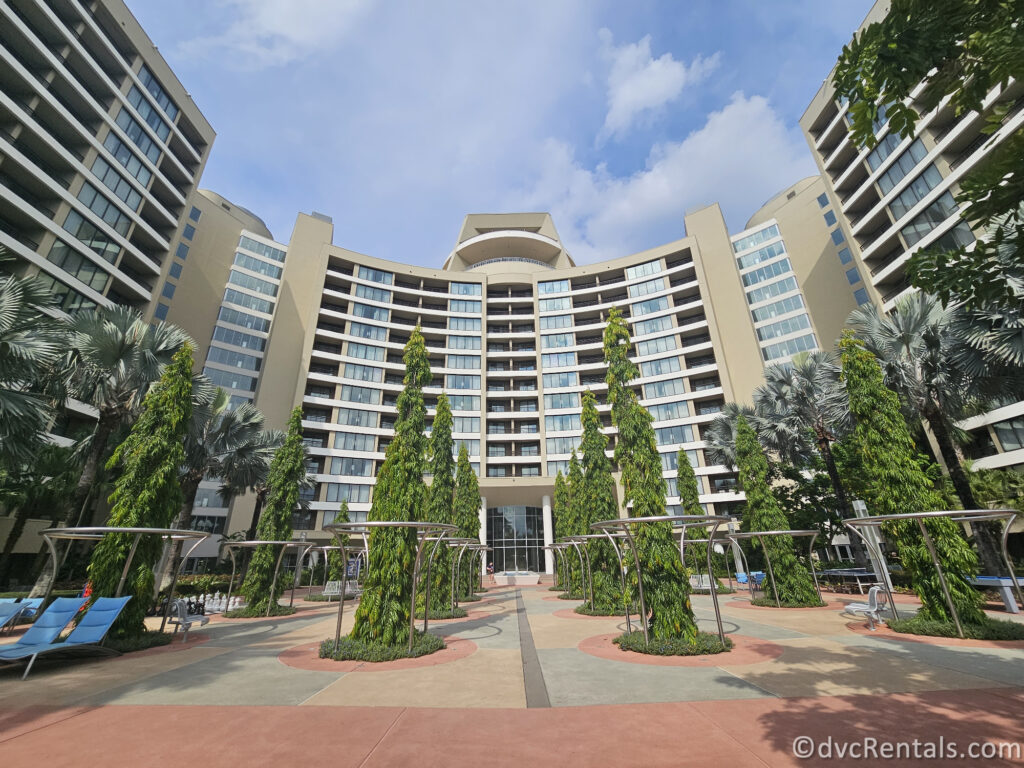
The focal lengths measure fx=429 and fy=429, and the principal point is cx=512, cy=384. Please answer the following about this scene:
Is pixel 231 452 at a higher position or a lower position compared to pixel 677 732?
higher

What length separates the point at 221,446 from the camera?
25.6m

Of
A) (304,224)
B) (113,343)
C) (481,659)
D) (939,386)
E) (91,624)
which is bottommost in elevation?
(481,659)

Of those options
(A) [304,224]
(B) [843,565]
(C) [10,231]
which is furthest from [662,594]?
(A) [304,224]

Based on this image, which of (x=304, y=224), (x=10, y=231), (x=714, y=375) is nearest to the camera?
(x=10, y=231)

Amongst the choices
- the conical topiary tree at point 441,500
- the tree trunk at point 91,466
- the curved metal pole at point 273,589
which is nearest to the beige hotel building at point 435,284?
the tree trunk at point 91,466

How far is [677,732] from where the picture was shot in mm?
5207

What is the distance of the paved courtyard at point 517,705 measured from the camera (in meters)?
4.78

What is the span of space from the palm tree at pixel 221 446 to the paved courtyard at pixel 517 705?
605 inches

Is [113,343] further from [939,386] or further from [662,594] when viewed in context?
[939,386]

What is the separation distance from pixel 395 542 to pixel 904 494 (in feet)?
45.9

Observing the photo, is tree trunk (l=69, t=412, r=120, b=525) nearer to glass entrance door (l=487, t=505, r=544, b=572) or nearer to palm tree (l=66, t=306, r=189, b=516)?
palm tree (l=66, t=306, r=189, b=516)

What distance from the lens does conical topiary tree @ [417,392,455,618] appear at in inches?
707

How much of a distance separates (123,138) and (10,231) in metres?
11.7

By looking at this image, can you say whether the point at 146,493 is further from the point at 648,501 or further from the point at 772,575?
the point at 772,575
